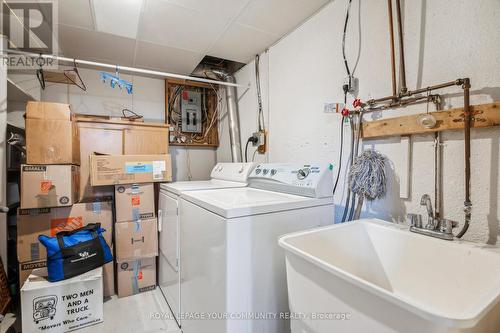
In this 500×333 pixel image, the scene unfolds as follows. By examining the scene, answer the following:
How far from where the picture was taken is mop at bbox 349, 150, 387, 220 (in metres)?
1.27

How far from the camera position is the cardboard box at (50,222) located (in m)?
1.85

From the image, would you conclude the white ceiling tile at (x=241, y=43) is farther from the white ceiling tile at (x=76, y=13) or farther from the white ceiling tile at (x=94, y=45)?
the white ceiling tile at (x=76, y=13)

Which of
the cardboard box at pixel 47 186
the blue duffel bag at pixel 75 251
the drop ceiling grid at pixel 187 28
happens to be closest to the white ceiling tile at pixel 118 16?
the drop ceiling grid at pixel 187 28

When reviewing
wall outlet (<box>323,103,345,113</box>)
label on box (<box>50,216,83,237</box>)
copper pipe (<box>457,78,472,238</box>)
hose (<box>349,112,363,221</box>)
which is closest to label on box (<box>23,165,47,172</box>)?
label on box (<box>50,216,83,237</box>)

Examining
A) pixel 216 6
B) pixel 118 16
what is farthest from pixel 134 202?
pixel 216 6

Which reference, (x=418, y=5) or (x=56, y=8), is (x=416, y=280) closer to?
(x=418, y=5)

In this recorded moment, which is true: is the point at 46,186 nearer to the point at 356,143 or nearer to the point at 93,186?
the point at 93,186

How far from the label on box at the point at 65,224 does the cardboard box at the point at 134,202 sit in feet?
1.02

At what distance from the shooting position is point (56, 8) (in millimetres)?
1674

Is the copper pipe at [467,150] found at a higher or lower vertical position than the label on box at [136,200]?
higher

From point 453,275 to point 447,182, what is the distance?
0.42m

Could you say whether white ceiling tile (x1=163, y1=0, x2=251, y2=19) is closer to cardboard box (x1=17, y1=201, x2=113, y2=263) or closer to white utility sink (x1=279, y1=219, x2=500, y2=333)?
white utility sink (x1=279, y1=219, x2=500, y2=333)

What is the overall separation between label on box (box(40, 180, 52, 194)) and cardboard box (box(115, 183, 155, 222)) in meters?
0.48

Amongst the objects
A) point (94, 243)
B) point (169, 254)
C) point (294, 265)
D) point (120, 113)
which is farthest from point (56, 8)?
point (294, 265)
